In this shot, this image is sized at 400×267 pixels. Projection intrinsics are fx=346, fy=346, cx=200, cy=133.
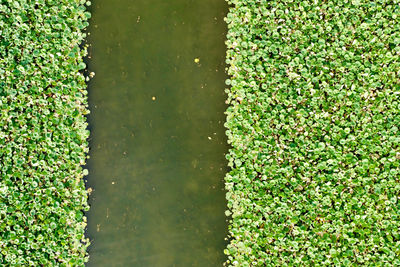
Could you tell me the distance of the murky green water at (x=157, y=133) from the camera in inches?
106

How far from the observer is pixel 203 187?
2.71 meters

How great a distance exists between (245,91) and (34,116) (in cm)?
156

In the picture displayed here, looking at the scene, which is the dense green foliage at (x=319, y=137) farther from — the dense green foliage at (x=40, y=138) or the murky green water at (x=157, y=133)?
the dense green foliage at (x=40, y=138)

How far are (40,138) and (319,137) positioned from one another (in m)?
2.03

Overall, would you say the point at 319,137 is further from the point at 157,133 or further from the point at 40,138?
the point at 40,138

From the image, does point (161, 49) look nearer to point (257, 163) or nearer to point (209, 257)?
point (257, 163)

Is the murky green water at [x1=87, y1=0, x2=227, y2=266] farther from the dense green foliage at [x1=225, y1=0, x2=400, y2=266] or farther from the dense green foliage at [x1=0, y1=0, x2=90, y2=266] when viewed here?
the dense green foliage at [x1=225, y1=0, x2=400, y2=266]

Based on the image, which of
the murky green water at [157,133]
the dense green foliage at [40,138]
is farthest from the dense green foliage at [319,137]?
the dense green foliage at [40,138]

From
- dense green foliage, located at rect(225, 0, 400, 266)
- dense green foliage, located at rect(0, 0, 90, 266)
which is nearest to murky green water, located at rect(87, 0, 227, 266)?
dense green foliage, located at rect(0, 0, 90, 266)

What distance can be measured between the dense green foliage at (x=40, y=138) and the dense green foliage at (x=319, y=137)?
122cm

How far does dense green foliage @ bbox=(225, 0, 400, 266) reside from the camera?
2480mm

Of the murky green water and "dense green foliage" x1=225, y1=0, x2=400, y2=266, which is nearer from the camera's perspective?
"dense green foliage" x1=225, y1=0, x2=400, y2=266

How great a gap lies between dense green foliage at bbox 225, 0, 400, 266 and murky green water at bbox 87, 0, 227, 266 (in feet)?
0.89

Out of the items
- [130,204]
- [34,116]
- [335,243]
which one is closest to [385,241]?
[335,243]
